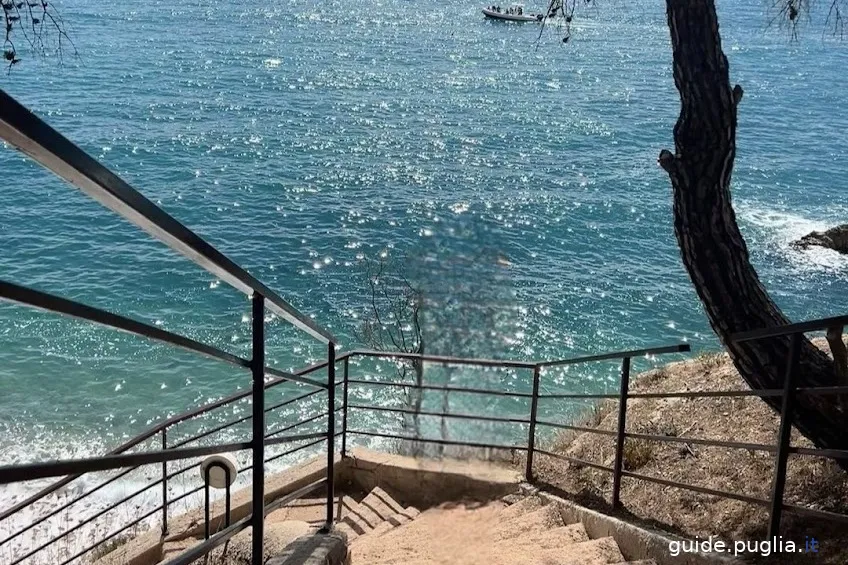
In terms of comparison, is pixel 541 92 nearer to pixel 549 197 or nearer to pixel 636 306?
pixel 549 197

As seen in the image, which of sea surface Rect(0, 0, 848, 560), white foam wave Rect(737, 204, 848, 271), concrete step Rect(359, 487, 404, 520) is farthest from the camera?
white foam wave Rect(737, 204, 848, 271)

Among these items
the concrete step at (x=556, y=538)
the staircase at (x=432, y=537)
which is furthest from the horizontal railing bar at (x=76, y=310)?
→ the concrete step at (x=556, y=538)

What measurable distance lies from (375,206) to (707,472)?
62.2ft

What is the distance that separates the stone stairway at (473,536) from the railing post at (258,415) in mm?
1777

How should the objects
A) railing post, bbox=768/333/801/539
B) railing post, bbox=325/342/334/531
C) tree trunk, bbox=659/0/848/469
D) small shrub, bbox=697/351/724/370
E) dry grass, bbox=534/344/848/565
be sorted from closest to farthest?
railing post, bbox=768/333/801/539
railing post, bbox=325/342/334/531
dry grass, bbox=534/344/848/565
tree trunk, bbox=659/0/848/469
small shrub, bbox=697/351/724/370

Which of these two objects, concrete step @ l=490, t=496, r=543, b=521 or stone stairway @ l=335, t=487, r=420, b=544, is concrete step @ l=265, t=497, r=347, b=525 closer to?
stone stairway @ l=335, t=487, r=420, b=544

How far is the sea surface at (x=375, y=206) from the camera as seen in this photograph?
52.0 ft

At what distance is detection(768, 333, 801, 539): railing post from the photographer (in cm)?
316

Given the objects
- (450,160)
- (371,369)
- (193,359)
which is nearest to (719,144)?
(371,369)

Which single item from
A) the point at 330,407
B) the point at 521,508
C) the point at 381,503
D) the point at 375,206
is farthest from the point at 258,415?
the point at 375,206

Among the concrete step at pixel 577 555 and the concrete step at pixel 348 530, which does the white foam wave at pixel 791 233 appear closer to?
the concrete step at pixel 348 530

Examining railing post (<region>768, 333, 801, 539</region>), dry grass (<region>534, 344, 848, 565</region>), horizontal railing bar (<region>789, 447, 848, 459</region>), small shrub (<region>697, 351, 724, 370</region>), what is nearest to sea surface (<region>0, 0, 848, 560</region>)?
dry grass (<region>534, 344, 848, 565</region>)

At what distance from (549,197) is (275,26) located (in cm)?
3221

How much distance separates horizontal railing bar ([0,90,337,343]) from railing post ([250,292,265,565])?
0.49m
